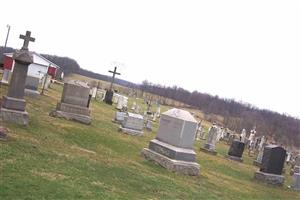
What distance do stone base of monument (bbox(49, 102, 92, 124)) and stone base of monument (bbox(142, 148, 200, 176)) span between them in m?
4.93

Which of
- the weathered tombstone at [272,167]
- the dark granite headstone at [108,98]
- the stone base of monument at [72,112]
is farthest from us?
the dark granite headstone at [108,98]

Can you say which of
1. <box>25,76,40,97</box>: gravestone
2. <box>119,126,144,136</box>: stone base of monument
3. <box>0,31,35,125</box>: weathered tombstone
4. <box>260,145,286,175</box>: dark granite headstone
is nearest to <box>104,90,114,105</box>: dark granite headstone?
<box>25,76,40,97</box>: gravestone

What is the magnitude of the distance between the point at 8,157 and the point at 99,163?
2.77m

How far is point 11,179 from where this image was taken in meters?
8.12

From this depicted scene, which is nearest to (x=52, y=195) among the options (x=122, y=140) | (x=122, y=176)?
(x=122, y=176)

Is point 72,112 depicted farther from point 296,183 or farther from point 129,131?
point 296,183

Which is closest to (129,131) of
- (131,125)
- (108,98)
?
(131,125)

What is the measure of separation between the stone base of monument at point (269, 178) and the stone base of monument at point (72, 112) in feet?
24.9

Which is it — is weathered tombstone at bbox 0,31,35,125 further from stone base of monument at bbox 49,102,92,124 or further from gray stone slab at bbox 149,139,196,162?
stone base of monument at bbox 49,102,92,124

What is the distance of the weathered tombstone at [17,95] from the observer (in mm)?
13633

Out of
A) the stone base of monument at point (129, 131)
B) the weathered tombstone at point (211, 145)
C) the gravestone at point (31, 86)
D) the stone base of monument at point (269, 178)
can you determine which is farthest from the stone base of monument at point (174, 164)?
the gravestone at point (31, 86)

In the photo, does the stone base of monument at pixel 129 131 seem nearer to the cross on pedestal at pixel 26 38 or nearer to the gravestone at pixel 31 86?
the gravestone at pixel 31 86

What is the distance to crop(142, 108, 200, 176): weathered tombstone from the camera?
1444 cm

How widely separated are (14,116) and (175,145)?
206 inches
